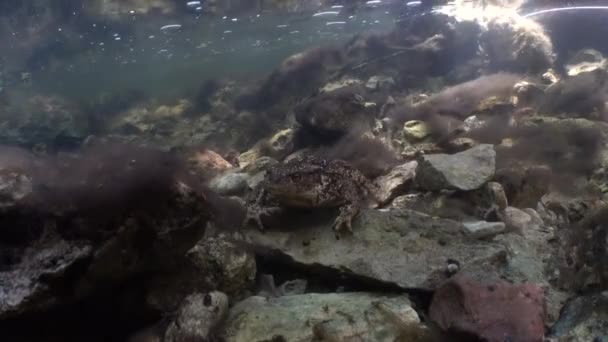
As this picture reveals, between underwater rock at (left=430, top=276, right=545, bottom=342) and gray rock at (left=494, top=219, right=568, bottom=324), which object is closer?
underwater rock at (left=430, top=276, right=545, bottom=342)

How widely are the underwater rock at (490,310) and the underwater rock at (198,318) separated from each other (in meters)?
2.07

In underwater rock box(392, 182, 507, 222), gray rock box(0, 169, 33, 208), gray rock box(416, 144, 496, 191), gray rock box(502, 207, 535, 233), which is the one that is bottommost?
gray rock box(502, 207, 535, 233)

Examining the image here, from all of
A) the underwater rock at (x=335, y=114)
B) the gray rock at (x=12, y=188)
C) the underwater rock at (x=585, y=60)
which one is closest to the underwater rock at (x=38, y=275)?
the gray rock at (x=12, y=188)

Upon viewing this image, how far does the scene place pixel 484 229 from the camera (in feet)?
14.7

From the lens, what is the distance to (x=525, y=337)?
304 centimetres

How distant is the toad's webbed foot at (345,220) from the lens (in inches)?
184

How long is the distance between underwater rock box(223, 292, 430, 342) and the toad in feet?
3.53

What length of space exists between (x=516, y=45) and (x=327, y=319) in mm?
16425

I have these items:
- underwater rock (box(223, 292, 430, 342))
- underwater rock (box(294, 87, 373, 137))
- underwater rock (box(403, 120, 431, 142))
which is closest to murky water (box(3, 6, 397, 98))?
underwater rock (box(294, 87, 373, 137))

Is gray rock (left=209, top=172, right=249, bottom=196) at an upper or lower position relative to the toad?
lower

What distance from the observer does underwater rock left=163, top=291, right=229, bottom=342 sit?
3439mm

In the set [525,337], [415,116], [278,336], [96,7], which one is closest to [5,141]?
[96,7]

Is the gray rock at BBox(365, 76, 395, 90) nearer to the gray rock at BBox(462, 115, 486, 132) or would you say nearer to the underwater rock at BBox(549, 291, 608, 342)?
the gray rock at BBox(462, 115, 486, 132)

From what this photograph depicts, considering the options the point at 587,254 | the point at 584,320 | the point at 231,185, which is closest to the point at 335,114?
the point at 231,185
